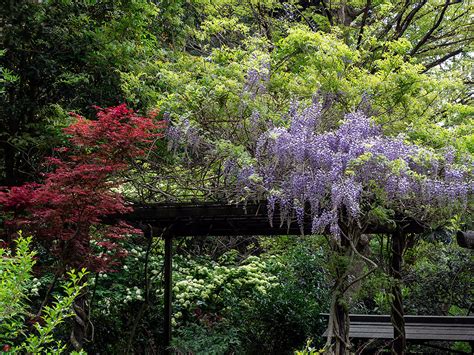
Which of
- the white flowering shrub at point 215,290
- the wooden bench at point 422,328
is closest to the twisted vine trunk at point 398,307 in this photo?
the wooden bench at point 422,328

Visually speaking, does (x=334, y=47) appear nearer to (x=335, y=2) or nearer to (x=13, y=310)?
(x=13, y=310)

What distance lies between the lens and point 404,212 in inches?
197

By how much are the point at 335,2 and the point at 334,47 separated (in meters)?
4.37

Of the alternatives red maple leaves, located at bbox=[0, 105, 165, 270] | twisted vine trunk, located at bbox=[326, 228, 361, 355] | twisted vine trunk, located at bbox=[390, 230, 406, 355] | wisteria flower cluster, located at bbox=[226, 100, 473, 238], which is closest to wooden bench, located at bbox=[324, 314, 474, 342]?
twisted vine trunk, located at bbox=[390, 230, 406, 355]

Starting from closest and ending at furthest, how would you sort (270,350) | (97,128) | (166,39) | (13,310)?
(13,310)
(97,128)
(270,350)
(166,39)

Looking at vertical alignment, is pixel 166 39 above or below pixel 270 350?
above

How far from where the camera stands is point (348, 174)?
14.9ft

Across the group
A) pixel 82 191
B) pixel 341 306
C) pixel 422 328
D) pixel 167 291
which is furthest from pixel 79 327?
pixel 422 328

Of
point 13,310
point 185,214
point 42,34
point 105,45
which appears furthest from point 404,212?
point 42,34

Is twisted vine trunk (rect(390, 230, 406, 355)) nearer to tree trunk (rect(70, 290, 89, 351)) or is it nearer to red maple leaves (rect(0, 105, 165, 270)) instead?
red maple leaves (rect(0, 105, 165, 270))

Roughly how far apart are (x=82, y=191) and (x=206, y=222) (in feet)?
6.55

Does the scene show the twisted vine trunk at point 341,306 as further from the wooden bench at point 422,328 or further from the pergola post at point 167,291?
the pergola post at point 167,291

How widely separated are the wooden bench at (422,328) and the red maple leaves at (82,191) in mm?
3337

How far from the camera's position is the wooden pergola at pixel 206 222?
573 centimetres
